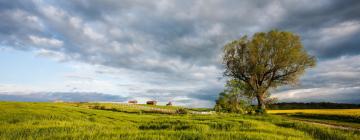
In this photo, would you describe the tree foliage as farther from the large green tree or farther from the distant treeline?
the distant treeline

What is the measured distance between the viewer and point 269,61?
58344 mm

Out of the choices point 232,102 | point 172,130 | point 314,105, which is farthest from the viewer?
point 314,105

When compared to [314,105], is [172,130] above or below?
above

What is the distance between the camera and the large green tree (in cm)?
5719

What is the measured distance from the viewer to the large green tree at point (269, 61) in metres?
57.2

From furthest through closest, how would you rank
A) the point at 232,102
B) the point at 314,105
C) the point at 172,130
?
the point at 314,105 → the point at 232,102 → the point at 172,130

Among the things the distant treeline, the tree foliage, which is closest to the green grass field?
the tree foliage

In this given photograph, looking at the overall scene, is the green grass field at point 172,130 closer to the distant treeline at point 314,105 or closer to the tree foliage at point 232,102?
the tree foliage at point 232,102

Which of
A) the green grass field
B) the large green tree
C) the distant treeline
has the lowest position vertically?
the distant treeline

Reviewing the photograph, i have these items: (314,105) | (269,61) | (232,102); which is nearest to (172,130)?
(232,102)

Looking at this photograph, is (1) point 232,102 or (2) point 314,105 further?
(2) point 314,105

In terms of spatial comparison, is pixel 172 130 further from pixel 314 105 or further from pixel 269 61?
pixel 314 105

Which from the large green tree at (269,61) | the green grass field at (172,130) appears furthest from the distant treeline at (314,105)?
the green grass field at (172,130)

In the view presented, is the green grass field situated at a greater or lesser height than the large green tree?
lesser
